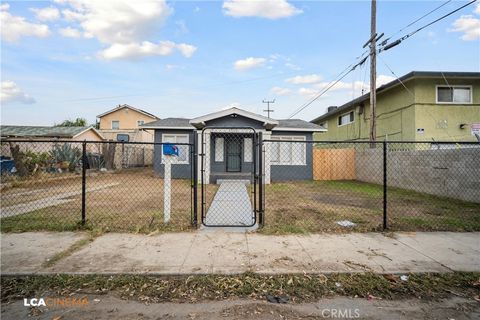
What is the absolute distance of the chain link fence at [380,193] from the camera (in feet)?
18.4

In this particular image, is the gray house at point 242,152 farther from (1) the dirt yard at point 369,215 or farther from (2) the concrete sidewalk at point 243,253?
(2) the concrete sidewalk at point 243,253

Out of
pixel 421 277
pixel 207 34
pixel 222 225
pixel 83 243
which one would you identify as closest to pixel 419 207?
pixel 421 277

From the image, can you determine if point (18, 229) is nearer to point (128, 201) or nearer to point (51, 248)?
point (51, 248)

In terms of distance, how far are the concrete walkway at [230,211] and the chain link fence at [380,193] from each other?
56 centimetres

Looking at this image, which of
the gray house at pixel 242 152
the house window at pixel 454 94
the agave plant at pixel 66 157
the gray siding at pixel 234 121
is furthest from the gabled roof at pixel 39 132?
the house window at pixel 454 94

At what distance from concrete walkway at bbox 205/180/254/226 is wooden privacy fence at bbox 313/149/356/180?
8.38 meters

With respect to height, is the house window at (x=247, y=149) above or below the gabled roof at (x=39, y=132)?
below

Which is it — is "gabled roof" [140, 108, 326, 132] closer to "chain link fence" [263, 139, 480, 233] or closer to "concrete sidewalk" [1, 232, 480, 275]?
"chain link fence" [263, 139, 480, 233]

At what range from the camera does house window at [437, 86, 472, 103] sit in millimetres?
13750

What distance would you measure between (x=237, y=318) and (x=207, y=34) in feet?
41.0

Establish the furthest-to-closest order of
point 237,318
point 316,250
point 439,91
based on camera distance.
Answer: point 439,91
point 316,250
point 237,318

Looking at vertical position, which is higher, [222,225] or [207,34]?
[207,34]

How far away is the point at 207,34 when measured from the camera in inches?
491

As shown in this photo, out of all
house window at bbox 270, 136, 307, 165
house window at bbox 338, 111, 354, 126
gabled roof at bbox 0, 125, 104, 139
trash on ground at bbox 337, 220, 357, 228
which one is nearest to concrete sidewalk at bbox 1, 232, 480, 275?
trash on ground at bbox 337, 220, 357, 228
